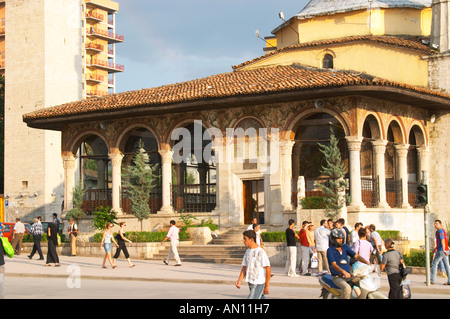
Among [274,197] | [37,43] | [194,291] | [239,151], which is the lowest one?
[194,291]

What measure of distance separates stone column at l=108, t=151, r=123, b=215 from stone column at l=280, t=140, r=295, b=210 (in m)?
7.79

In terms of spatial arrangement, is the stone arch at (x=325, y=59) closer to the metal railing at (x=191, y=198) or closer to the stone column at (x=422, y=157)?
the stone column at (x=422, y=157)

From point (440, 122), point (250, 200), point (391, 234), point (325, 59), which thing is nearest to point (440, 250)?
point (391, 234)

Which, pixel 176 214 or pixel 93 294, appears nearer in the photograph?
pixel 93 294

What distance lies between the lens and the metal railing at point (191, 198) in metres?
33.7

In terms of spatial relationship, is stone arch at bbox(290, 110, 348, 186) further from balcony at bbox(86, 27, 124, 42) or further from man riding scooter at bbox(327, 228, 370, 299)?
balcony at bbox(86, 27, 124, 42)

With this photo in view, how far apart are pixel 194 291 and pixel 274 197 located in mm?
12985

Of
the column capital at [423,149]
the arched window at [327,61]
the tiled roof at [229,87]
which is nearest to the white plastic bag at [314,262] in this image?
the tiled roof at [229,87]

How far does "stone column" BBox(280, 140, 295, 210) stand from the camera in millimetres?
30406

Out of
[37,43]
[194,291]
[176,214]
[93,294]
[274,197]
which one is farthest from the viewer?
[37,43]

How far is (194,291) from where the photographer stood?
18000 mm

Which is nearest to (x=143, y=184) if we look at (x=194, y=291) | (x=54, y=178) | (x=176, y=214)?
(x=176, y=214)

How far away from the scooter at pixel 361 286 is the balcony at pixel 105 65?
78.7 m

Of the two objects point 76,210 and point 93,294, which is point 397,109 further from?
point 93,294
